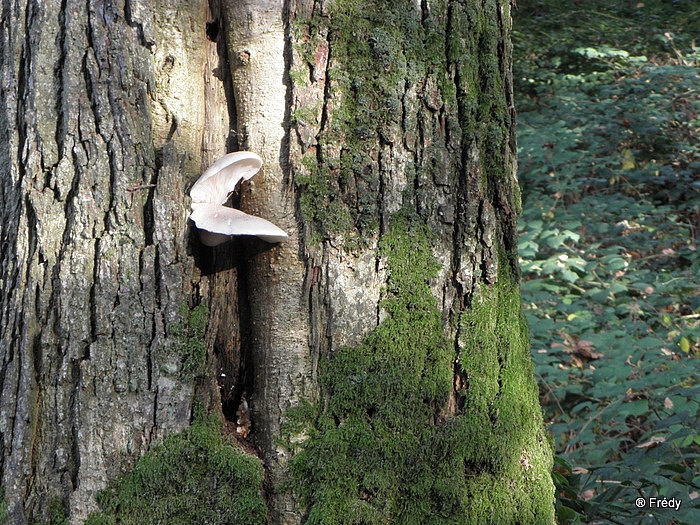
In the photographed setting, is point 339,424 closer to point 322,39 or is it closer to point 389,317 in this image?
point 389,317

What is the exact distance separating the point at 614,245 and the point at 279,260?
18.8 feet

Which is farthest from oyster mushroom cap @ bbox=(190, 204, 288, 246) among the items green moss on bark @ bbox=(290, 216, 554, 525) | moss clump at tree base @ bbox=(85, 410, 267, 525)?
moss clump at tree base @ bbox=(85, 410, 267, 525)

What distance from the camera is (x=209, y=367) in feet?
5.78

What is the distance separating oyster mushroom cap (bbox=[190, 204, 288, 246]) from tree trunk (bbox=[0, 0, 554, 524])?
80 mm

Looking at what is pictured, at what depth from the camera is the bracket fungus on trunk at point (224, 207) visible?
1626 mm

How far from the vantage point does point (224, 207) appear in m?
1.69

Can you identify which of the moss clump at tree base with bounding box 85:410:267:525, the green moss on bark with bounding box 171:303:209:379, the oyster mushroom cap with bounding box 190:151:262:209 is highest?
the oyster mushroom cap with bounding box 190:151:262:209

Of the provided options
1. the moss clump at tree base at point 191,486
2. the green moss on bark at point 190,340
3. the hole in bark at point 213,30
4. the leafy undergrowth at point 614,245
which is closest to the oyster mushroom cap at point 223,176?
the green moss on bark at point 190,340

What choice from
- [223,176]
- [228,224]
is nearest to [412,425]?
[228,224]

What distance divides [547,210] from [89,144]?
6.24 metres

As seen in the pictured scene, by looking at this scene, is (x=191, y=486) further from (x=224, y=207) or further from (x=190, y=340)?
(x=224, y=207)

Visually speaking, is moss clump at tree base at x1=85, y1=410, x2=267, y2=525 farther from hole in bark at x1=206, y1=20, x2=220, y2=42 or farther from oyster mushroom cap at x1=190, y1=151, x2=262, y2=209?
hole in bark at x1=206, y1=20, x2=220, y2=42

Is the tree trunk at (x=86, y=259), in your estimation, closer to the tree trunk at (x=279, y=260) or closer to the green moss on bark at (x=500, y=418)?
the tree trunk at (x=279, y=260)

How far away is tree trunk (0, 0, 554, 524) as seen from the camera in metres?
1.65
